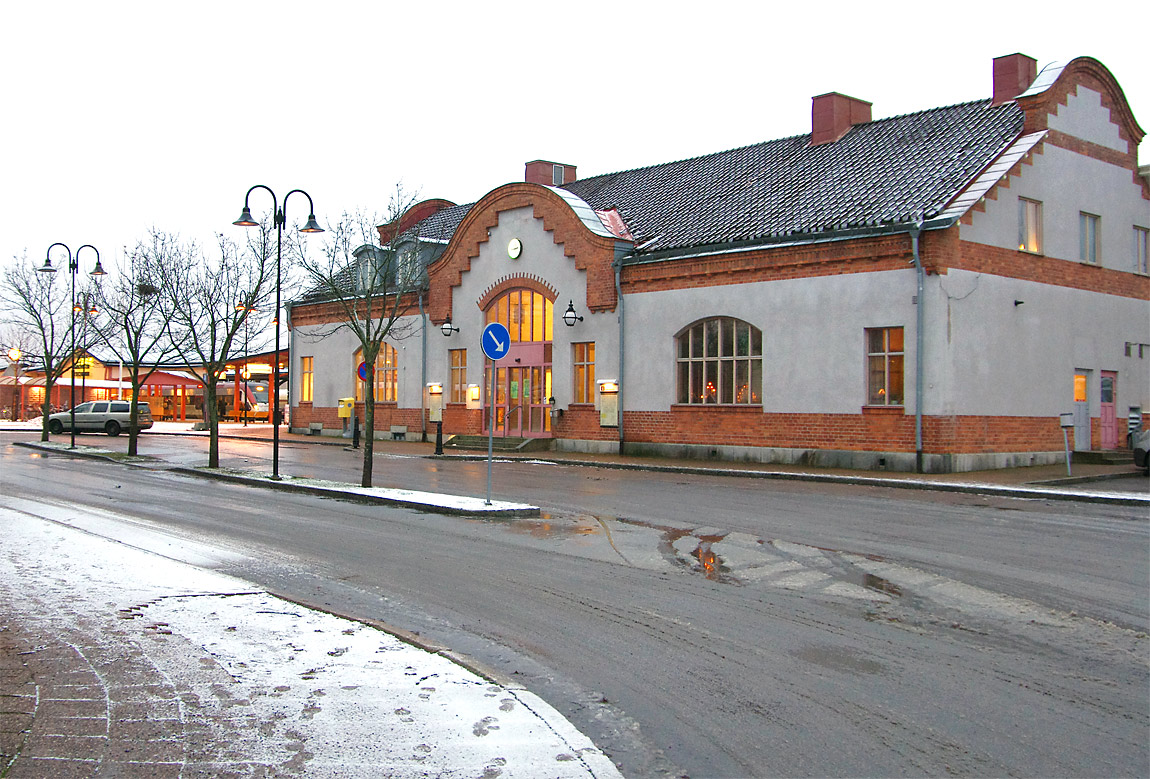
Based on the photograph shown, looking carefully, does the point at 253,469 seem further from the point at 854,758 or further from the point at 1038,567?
the point at 854,758

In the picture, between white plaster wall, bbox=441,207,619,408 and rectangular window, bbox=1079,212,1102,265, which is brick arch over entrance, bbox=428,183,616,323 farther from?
rectangular window, bbox=1079,212,1102,265

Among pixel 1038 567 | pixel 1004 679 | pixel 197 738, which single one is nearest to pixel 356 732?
pixel 197 738

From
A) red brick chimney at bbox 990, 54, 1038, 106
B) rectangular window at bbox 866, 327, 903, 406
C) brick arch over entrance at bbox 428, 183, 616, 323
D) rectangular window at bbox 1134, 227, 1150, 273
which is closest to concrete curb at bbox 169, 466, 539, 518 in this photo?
rectangular window at bbox 866, 327, 903, 406

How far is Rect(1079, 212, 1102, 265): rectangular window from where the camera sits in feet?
88.2

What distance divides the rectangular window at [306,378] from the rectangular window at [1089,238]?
29149 millimetres

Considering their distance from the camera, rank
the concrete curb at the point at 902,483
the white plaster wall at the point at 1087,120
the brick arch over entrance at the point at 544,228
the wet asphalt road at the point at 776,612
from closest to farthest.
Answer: the wet asphalt road at the point at 776,612 → the concrete curb at the point at 902,483 → the white plaster wall at the point at 1087,120 → the brick arch over entrance at the point at 544,228

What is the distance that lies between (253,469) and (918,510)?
51.4ft

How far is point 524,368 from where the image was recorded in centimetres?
3331

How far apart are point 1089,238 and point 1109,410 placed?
4.62 metres

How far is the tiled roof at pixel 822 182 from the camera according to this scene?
24.9 metres

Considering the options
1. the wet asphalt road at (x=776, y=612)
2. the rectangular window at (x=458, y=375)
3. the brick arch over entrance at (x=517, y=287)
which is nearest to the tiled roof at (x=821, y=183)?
the brick arch over entrance at (x=517, y=287)

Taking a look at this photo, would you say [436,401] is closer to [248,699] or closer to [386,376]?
[386,376]

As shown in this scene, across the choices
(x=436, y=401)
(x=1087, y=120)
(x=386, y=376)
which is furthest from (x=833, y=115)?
(x=386, y=376)

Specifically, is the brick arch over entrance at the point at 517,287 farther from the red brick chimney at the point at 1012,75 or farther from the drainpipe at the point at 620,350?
the red brick chimney at the point at 1012,75
